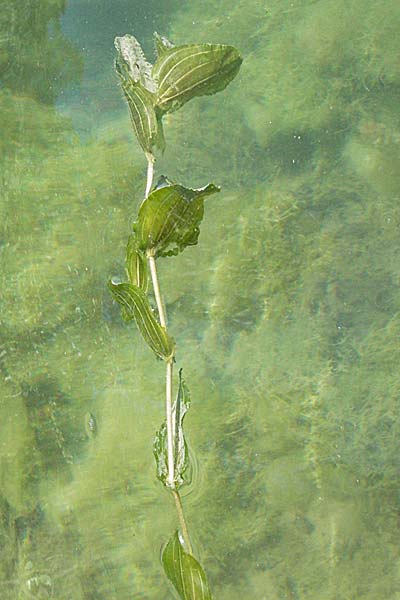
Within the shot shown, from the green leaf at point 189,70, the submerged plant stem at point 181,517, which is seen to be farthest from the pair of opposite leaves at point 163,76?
the submerged plant stem at point 181,517

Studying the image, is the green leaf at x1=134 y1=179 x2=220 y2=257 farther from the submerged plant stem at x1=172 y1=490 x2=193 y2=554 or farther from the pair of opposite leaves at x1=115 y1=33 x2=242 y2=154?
the submerged plant stem at x1=172 y1=490 x2=193 y2=554

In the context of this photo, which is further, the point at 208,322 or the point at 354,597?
the point at 208,322

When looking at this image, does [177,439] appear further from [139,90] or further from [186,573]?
[139,90]

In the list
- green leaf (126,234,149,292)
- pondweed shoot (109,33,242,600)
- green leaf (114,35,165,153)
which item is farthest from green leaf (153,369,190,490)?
green leaf (114,35,165,153)

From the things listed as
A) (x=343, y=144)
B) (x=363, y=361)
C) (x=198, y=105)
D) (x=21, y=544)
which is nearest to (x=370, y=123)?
(x=343, y=144)

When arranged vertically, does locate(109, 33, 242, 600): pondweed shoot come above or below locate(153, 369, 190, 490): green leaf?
above

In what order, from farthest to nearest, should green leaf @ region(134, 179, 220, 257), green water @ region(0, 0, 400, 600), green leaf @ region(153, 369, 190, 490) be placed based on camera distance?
green water @ region(0, 0, 400, 600), green leaf @ region(153, 369, 190, 490), green leaf @ region(134, 179, 220, 257)

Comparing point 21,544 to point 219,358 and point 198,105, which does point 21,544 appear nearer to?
point 219,358

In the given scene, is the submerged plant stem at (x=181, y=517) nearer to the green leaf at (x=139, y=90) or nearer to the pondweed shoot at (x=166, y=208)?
the pondweed shoot at (x=166, y=208)
